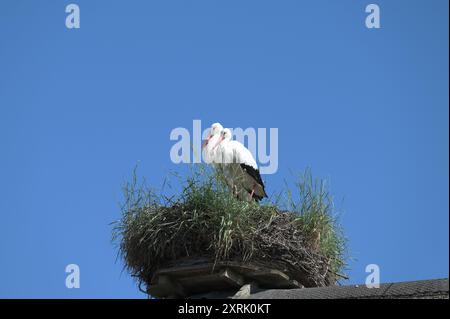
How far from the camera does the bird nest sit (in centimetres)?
897

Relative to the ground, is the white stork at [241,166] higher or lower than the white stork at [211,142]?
lower

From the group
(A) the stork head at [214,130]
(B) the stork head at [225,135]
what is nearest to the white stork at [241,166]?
(B) the stork head at [225,135]

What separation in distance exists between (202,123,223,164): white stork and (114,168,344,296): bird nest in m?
2.19

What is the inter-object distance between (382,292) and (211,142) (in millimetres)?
5389

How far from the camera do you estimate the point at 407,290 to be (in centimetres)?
699

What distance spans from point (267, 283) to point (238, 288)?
33 centimetres

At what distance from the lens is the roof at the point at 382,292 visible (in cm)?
676

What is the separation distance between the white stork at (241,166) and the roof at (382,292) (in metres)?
3.57

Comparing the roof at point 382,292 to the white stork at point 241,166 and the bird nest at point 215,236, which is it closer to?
the bird nest at point 215,236

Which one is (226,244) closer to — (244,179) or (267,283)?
(267,283)

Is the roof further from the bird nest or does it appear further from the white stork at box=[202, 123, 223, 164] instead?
the white stork at box=[202, 123, 223, 164]

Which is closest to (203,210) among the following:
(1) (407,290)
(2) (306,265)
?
(2) (306,265)

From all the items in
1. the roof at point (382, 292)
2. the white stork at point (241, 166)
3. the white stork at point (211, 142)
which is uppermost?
the white stork at point (211, 142)

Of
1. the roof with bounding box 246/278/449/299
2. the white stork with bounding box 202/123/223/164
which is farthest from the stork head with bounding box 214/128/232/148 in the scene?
the roof with bounding box 246/278/449/299
